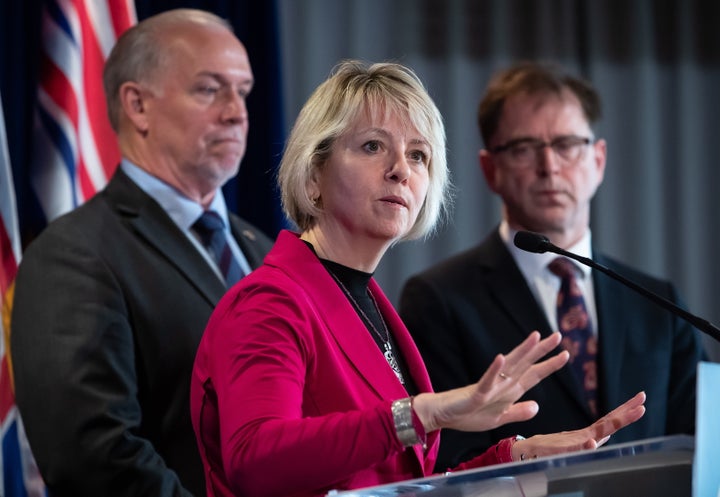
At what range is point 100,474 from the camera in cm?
234

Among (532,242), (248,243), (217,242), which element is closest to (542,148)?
(248,243)

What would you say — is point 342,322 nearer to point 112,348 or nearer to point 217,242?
point 112,348

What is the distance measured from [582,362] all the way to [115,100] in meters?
1.45

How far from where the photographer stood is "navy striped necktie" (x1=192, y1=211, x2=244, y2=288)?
2816 millimetres

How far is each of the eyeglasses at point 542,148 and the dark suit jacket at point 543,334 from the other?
0.78ft

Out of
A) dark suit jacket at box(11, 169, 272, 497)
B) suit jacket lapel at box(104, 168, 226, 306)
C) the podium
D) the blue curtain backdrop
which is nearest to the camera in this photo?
the podium

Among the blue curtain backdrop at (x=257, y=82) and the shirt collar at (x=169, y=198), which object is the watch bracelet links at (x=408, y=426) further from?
the blue curtain backdrop at (x=257, y=82)

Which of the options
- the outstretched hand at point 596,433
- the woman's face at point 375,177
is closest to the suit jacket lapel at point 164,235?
the woman's face at point 375,177

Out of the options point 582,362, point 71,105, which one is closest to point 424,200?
point 582,362

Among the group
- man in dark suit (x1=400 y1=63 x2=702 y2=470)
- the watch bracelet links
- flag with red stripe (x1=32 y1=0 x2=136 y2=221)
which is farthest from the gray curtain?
the watch bracelet links

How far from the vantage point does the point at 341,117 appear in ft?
6.06

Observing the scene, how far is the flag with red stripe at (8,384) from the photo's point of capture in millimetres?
3109

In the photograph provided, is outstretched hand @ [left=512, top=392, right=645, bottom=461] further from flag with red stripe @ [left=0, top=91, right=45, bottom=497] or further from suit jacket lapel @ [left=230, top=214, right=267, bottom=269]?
flag with red stripe @ [left=0, top=91, right=45, bottom=497]

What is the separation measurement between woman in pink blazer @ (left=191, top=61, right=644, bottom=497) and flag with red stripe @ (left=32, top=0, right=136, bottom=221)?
66.5 inches
